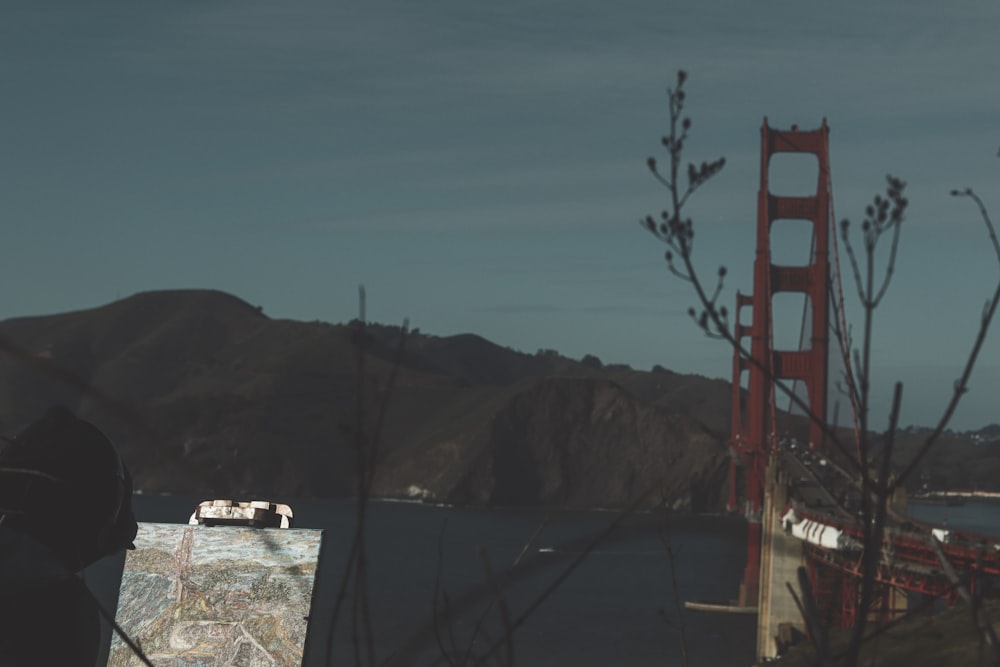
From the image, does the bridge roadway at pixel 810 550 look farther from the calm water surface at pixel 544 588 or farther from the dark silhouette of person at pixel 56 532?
the dark silhouette of person at pixel 56 532

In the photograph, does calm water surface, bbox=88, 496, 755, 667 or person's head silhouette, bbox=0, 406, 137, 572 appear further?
calm water surface, bbox=88, 496, 755, 667

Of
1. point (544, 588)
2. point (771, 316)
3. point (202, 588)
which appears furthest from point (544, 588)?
point (202, 588)

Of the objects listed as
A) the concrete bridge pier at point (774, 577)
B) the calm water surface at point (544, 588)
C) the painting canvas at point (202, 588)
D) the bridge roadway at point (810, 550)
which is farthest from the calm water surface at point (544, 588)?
the painting canvas at point (202, 588)

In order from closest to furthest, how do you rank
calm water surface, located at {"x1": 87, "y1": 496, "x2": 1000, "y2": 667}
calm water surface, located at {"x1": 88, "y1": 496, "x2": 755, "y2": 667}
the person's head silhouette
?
the person's head silhouette < calm water surface, located at {"x1": 87, "y1": 496, "x2": 1000, "y2": 667} < calm water surface, located at {"x1": 88, "y1": 496, "x2": 755, "y2": 667}

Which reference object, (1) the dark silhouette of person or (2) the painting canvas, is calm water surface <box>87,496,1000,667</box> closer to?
(2) the painting canvas

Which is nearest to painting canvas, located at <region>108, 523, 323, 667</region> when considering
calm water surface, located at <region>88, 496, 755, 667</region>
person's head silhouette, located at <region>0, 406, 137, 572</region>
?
person's head silhouette, located at <region>0, 406, 137, 572</region>

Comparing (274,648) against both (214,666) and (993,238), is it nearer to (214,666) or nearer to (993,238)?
(214,666)

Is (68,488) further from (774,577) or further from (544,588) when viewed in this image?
(544,588)
